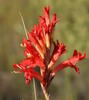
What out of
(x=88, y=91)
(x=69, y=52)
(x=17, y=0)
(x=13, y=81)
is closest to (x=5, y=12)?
(x=17, y=0)

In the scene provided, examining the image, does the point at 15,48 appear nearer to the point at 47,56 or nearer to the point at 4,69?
the point at 4,69

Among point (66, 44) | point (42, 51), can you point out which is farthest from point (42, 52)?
point (66, 44)

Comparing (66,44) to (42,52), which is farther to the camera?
(66,44)

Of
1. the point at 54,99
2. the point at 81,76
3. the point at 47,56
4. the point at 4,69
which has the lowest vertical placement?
the point at 47,56

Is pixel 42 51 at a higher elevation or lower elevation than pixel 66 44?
lower

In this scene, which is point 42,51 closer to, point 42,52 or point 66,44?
point 42,52

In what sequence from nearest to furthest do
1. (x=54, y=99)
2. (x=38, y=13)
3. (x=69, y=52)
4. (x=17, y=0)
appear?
(x=69, y=52)
(x=38, y=13)
(x=54, y=99)
(x=17, y=0)

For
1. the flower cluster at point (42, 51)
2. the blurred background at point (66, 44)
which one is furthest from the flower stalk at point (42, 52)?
the blurred background at point (66, 44)

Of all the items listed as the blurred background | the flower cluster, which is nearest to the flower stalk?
the flower cluster

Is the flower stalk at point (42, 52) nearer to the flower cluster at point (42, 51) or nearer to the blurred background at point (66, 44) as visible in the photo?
the flower cluster at point (42, 51)
